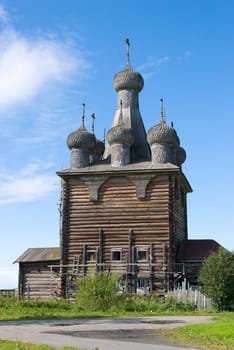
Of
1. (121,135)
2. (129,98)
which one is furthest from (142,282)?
(129,98)

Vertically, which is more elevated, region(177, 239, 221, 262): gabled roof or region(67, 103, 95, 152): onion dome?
region(67, 103, 95, 152): onion dome

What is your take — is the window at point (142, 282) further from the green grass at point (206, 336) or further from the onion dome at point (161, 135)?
the green grass at point (206, 336)

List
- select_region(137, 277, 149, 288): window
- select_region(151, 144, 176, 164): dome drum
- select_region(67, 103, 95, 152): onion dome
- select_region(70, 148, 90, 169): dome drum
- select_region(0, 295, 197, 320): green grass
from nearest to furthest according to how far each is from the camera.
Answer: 1. select_region(0, 295, 197, 320): green grass
2. select_region(137, 277, 149, 288): window
3. select_region(151, 144, 176, 164): dome drum
4. select_region(70, 148, 90, 169): dome drum
5. select_region(67, 103, 95, 152): onion dome

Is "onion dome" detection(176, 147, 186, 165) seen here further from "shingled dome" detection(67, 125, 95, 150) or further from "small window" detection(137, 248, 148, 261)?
"small window" detection(137, 248, 148, 261)

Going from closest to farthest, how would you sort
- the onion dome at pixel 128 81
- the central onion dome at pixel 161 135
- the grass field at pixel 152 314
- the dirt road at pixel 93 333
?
the dirt road at pixel 93 333 < the grass field at pixel 152 314 < the central onion dome at pixel 161 135 < the onion dome at pixel 128 81

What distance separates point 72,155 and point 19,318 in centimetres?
1576

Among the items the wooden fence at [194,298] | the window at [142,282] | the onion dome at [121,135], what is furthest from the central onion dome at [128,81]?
the wooden fence at [194,298]

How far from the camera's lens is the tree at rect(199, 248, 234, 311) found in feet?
87.7

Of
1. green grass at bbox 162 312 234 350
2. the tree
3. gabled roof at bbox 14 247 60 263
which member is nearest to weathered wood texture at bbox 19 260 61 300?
gabled roof at bbox 14 247 60 263

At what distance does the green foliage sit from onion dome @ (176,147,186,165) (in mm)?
15168

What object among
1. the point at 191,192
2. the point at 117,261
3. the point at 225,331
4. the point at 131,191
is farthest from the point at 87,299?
the point at 191,192

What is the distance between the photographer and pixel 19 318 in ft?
68.3

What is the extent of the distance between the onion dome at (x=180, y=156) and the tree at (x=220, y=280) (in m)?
12.2

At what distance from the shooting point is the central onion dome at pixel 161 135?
3338 cm
